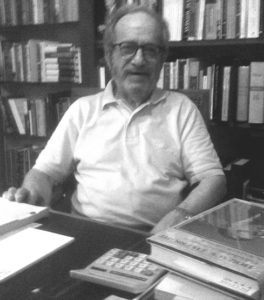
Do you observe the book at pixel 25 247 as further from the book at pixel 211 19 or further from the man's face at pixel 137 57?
the book at pixel 211 19

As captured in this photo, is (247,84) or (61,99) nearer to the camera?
(247,84)

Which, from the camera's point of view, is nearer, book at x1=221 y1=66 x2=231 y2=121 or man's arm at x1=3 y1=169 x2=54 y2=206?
man's arm at x1=3 y1=169 x2=54 y2=206

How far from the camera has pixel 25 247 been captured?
0.85 metres

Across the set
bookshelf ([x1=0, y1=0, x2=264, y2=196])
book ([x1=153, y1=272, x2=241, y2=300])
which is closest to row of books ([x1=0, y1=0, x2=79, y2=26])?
bookshelf ([x1=0, y1=0, x2=264, y2=196])

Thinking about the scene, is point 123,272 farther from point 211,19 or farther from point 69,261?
point 211,19

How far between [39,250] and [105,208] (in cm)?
57

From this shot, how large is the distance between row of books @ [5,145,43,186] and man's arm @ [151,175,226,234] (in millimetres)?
1497

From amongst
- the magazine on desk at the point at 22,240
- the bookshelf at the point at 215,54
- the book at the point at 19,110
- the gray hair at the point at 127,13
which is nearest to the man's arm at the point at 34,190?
the magazine on desk at the point at 22,240

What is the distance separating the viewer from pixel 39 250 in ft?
2.75

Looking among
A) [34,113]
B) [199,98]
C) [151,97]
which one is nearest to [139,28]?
[151,97]

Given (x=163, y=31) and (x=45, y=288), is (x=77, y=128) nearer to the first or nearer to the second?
(x=163, y=31)

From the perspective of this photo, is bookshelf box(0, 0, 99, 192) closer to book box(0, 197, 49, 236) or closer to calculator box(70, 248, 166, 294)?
book box(0, 197, 49, 236)

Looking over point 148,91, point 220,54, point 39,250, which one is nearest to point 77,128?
point 148,91

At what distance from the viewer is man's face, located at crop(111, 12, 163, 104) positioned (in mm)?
1520
